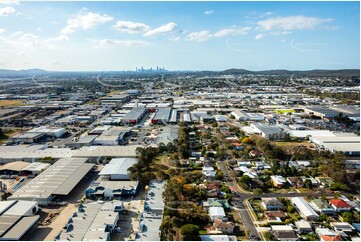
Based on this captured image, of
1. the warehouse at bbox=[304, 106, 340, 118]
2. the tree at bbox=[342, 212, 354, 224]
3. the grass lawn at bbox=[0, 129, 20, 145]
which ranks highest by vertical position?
the warehouse at bbox=[304, 106, 340, 118]

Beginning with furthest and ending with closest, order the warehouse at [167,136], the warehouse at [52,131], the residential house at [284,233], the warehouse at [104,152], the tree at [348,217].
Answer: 1. the warehouse at [52,131]
2. the warehouse at [167,136]
3. the warehouse at [104,152]
4. the tree at [348,217]
5. the residential house at [284,233]

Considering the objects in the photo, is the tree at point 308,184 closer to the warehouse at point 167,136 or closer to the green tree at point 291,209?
the green tree at point 291,209

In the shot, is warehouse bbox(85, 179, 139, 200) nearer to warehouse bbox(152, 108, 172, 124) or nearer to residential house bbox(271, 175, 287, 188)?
residential house bbox(271, 175, 287, 188)

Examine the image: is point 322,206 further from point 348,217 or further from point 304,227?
point 304,227

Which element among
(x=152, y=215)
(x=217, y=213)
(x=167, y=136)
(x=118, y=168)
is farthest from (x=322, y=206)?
(x=167, y=136)

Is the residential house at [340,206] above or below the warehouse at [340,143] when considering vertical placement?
below

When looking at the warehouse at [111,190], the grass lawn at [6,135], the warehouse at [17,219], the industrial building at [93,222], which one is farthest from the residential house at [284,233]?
the grass lawn at [6,135]

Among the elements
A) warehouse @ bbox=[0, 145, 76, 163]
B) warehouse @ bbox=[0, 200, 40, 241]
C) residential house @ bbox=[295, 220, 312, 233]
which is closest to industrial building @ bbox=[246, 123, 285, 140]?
residential house @ bbox=[295, 220, 312, 233]
